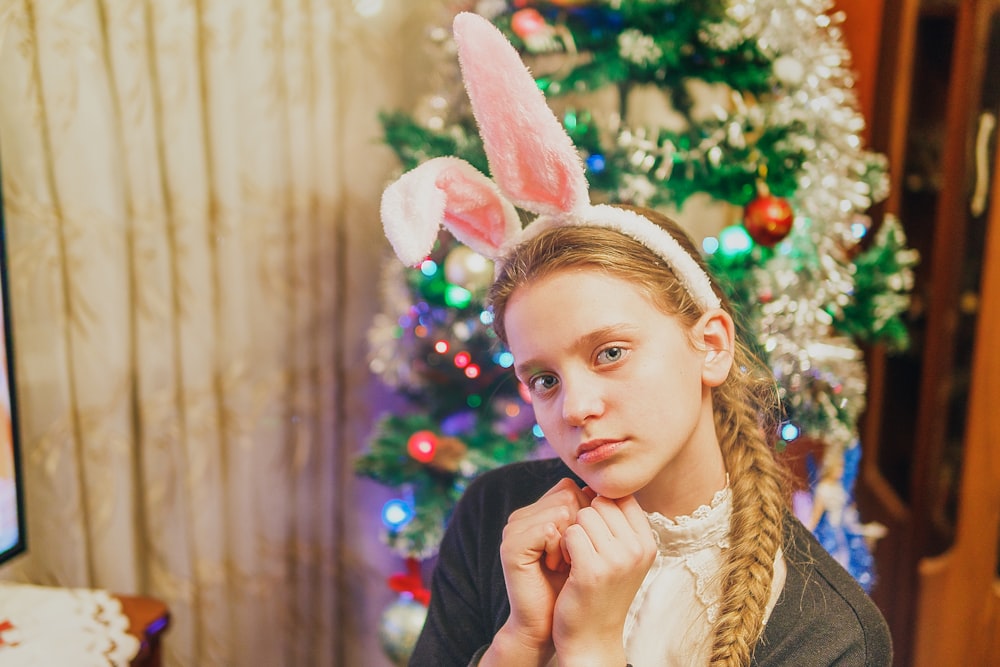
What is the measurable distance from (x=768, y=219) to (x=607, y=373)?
28.6 inches

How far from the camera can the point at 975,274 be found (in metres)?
1.75

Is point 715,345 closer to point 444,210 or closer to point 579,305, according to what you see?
point 579,305

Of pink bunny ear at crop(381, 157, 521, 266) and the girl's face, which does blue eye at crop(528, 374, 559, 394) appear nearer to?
the girl's face

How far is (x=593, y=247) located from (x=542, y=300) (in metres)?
0.07

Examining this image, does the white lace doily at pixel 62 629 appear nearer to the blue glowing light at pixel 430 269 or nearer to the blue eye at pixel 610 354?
the blue glowing light at pixel 430 269

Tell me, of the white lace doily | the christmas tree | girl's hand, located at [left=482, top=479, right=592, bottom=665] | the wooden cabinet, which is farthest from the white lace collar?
the wooden cabinet

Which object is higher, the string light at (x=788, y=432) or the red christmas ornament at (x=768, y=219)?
the red christmas ornament at (x=768, y=219)

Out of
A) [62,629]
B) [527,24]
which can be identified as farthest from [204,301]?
[527,24]

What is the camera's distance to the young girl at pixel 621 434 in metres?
0.68

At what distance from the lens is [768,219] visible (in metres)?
1.28

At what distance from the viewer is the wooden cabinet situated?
5.03 feet

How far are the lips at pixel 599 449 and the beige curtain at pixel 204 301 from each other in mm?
1089

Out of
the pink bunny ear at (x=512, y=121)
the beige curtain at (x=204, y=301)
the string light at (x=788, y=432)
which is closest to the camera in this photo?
the pink bunny ear at (x=512, y=121)

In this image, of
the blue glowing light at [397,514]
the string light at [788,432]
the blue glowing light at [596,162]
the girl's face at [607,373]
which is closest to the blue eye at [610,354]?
the girl's face at [607,373]
